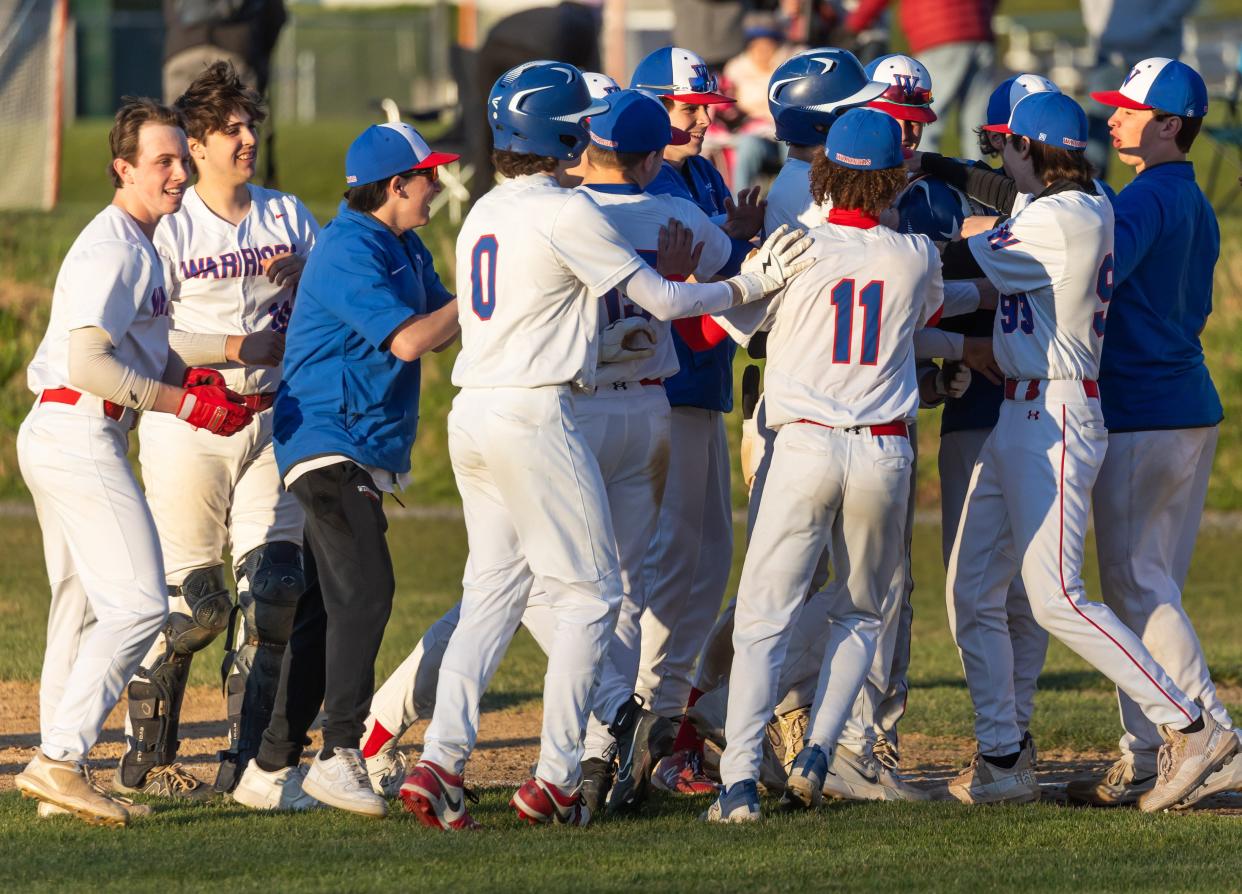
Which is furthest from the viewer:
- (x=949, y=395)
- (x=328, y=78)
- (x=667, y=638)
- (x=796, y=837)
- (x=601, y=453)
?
(x=328, y=78)

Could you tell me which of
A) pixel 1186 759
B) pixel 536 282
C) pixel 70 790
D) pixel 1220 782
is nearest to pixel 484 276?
pixel 536 282

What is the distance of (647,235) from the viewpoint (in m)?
6.13

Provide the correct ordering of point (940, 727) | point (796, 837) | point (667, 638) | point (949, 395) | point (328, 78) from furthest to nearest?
1. point (328, 78)
2. point (940, 727)
3. point (667, 638)
4. point (949, 395)
5. point (796, 837)

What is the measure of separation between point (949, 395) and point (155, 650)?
2972 mm

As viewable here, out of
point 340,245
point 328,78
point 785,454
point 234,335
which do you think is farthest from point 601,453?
point 328,78

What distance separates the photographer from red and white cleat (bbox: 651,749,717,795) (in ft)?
22.2

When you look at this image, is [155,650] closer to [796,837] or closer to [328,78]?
[796,837]

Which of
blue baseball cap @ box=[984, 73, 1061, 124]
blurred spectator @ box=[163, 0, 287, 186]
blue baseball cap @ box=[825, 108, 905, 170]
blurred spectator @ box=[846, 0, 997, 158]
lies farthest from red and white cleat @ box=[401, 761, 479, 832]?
blurred spectator @ box=[846, 0, 997, 158]

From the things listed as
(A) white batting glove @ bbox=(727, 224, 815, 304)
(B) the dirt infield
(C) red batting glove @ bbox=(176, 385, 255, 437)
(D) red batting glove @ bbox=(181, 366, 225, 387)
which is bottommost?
(B) the dirt infield

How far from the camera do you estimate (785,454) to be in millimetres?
6059

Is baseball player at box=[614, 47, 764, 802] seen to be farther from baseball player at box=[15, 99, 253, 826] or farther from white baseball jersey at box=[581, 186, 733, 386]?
baseball player at box=[15, 99, 253, 826]

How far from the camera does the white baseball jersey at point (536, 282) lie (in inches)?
225

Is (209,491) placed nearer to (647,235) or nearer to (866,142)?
(647,235)

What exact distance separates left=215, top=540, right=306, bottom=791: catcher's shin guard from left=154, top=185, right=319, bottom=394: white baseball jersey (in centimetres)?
65
